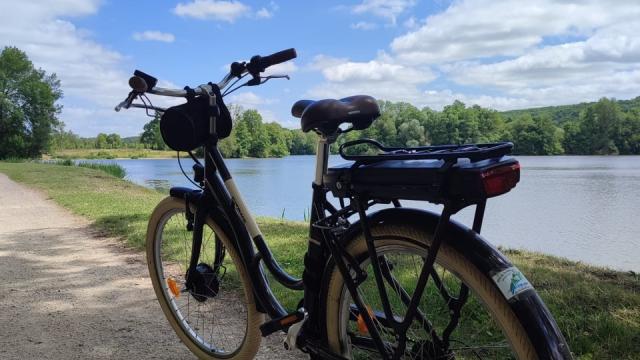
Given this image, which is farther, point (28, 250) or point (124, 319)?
point (28, 250)

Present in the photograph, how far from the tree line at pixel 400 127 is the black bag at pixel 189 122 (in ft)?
0.62

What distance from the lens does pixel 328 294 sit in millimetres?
2021

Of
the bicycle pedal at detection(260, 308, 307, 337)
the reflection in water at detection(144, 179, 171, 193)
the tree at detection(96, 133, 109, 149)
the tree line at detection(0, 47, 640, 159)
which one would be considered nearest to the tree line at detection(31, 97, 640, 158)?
the tree line at detection(0, 47, 640, 159)

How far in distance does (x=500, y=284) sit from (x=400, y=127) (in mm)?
2537

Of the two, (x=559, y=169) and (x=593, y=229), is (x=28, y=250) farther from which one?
(x=559, y=169)

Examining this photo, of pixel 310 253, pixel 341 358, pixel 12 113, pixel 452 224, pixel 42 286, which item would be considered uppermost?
pixel 12 113

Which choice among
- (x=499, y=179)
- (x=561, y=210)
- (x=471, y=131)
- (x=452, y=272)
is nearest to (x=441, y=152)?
(x=499, y=179)

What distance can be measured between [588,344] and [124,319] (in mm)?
2910

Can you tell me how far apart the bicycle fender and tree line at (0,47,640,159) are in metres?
0.71

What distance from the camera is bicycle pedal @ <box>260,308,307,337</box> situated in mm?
2158

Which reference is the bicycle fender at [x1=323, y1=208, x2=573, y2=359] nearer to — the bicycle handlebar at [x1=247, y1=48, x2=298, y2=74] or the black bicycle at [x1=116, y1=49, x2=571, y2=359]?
the black bicycle at [x1=116, y1=49, x2=571, y2=359]

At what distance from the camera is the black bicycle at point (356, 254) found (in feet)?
4.91

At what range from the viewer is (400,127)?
3895 mm

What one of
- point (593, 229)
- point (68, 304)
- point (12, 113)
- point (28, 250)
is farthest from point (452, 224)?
point (12, 113)
